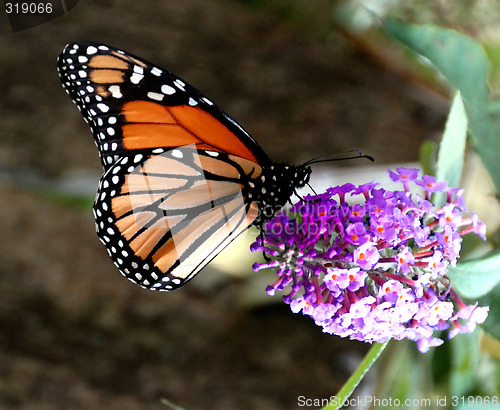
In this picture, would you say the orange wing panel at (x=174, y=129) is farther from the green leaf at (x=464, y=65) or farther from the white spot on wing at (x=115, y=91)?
the green leaf at (x=464, y=65)

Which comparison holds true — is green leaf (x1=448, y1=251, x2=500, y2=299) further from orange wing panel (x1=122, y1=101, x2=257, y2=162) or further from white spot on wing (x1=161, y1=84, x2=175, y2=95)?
white spot on wing (x1=161, y1=84, x2=175, y2=95)

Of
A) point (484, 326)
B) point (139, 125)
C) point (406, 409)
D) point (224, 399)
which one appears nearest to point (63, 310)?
point (224, 399)

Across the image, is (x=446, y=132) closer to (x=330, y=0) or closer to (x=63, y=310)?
(x=63, y=310)

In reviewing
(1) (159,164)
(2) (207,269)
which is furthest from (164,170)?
(2) (207,269)

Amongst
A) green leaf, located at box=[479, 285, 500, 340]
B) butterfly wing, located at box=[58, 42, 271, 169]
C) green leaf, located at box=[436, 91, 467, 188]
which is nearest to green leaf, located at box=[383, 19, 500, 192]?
green leaf, located at box=[436, 91, 467, 188]

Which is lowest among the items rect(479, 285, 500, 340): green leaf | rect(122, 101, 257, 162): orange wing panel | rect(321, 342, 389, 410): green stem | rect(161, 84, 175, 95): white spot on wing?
rect(321, 342, 389, 410): green stem

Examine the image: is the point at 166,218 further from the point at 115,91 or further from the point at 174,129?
the point at 115,91

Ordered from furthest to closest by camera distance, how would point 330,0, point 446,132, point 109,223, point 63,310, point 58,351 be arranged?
point 330,0 < point 63,310 < point 58,351 < point 109,223 < point 446,132
